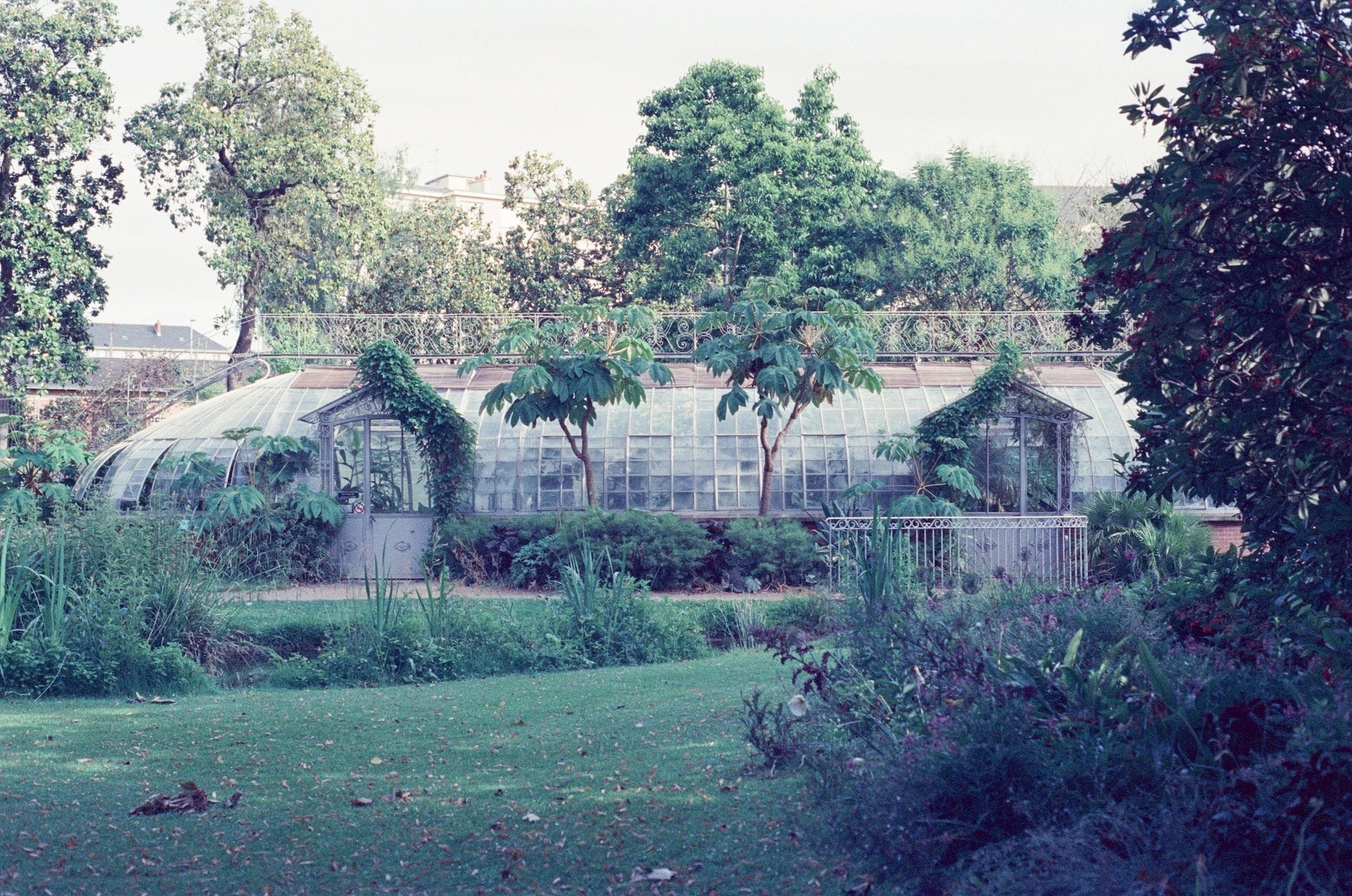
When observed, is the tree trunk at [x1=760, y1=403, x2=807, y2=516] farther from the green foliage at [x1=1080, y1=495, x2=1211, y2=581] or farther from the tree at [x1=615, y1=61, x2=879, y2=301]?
the tree at [x1=615, y1=61, x2=879, y2=301]

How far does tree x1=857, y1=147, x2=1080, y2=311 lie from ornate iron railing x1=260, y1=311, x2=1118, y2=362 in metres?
8.49

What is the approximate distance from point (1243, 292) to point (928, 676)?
6.99ft

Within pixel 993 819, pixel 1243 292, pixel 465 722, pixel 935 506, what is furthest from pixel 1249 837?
pixel 935 506

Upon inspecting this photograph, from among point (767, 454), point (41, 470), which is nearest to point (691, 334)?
point (767, 454)

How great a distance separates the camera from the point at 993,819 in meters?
4.12

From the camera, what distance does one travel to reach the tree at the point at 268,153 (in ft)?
99.1

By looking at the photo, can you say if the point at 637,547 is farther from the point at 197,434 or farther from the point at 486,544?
the point at 197,434

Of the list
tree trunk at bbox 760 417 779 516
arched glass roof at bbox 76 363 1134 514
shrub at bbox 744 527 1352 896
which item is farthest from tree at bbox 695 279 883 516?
shrub at bbox 744 527 1352 896

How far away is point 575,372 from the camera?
16797 millimetres

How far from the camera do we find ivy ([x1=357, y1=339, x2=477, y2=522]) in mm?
18047

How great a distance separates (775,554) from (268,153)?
19.7 m

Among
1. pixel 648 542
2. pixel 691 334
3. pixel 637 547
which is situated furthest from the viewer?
pixel 691 334

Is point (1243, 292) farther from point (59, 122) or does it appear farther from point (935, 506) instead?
point (59, 122)

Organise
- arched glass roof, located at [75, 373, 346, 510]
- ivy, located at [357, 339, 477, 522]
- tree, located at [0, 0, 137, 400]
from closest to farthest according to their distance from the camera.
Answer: ivy, located at [357, 339, 477, 522] < arched glass roof, located at [75, 373, 346, 510] < tree, located at [0, 0, 137, 400]
